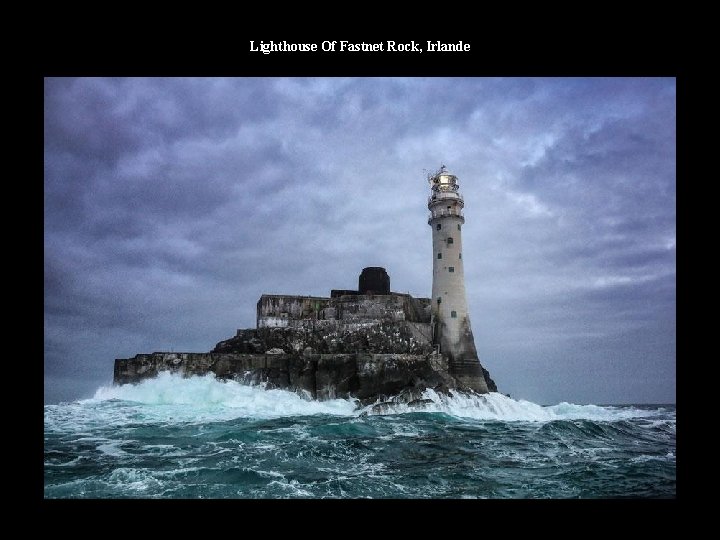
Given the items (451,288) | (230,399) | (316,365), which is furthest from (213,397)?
(451,288)

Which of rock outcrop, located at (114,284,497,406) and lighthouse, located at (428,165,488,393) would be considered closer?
rock outcrop, located at (114,284,497,406)

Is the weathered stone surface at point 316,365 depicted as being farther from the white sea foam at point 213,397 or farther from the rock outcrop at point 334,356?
the white sea foam at point 213,397

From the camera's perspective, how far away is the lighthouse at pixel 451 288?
3144 cm

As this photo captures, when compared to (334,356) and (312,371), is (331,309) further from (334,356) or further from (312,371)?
(312,371)

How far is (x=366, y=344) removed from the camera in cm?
2889

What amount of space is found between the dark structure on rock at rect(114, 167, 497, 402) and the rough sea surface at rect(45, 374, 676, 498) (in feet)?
5.34

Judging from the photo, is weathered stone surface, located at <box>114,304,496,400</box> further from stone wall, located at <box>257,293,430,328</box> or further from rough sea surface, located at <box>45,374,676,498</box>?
stone wall, located at <box>257,293,430,328</box>

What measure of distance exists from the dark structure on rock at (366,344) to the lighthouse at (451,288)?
A: 7 centimetres

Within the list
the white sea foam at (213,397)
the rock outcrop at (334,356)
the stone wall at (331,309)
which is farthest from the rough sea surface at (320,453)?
the stone wall at (331,309)

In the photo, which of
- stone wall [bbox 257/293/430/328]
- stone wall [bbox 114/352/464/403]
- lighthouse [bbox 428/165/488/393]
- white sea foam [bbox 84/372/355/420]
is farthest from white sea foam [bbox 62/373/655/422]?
stone wall [bbox 257/293/430/328]

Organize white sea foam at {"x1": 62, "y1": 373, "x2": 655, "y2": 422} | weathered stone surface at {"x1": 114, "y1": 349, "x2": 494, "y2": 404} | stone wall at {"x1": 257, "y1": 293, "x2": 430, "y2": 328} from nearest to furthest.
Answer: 1. white sea foam at {"x1": 62, "y1": 373, "x2": 655, "y2": 422}
2. weathered stone surface at {"x1": 114, "y1": 349, "x2": 494, "y2": 404}
3. stone wall at {"x1": 257, "y1": 293, "x2": 430, "y2": 328}

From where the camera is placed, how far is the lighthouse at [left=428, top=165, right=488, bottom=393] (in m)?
31.4
